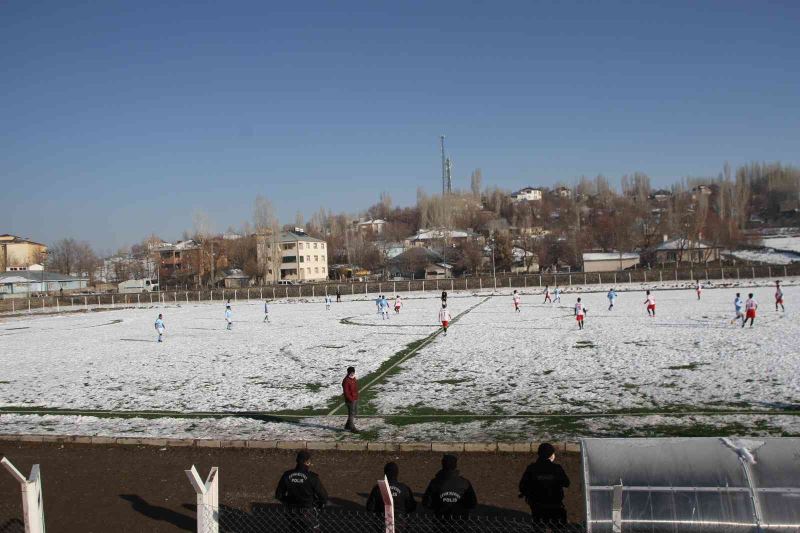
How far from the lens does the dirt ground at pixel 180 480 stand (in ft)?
29.3

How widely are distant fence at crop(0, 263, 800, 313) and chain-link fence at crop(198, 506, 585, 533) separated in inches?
2116

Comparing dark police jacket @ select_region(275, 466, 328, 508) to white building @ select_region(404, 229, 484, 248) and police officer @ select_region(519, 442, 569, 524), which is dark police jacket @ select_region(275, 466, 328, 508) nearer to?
police officer @ select_region(519, 442, 569, 524)

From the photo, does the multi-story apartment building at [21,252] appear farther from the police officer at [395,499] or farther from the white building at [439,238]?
→ the police officer at [395,499]

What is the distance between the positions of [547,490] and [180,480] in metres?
6.78

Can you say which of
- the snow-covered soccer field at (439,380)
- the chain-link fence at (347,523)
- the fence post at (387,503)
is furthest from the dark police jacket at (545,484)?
the snow-covered soccer field at (439,380)

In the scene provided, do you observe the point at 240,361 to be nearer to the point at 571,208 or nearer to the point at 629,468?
the point at 629,468

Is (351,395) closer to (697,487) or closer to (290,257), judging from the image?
(697,487)

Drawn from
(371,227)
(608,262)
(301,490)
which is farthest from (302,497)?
(371,227)

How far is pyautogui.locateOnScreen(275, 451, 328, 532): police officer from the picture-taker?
7.09m

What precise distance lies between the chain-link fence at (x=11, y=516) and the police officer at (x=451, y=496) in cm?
576

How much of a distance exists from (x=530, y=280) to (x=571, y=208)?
3390 inches

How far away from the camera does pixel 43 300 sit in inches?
3014

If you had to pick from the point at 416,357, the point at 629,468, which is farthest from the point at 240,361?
the point at 629,468

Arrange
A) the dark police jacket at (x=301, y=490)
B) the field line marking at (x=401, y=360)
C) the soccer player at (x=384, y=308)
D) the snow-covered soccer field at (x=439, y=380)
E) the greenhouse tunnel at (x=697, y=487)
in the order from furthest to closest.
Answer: the soccer player at (x=384, y=308), the field line marking at (x=401, y=360), the snow-covered soccer field at (x=439, y=380), the dark police jacket at (x=301, y=490), the greenhouse tunnel at (x=697, y=487)
